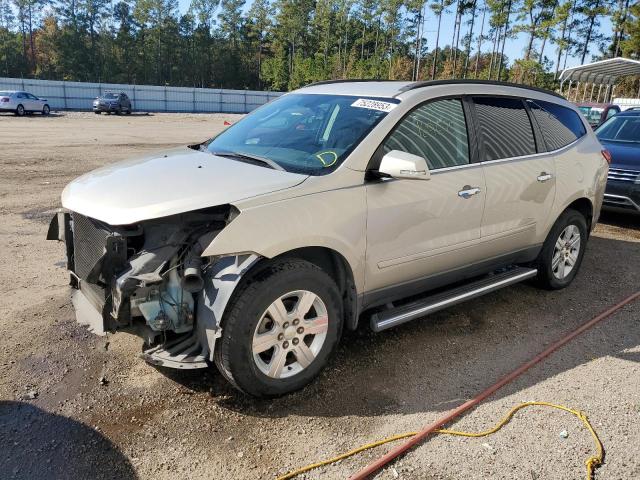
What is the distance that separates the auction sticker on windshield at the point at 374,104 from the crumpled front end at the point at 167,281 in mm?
1368

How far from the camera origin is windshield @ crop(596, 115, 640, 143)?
8891 mm

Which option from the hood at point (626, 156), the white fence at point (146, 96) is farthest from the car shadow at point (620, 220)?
the white fence at point (146, 96)

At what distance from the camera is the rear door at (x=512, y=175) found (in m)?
4.31

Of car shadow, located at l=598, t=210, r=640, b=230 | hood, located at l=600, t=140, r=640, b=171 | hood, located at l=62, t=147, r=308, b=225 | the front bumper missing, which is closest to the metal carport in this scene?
car shadow, located at l=598, t=210, r=640, b=230

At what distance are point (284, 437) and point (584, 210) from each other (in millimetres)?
4039

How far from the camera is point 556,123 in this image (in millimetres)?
5133

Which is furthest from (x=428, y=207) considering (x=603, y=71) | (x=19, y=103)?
(x=19, y=103)

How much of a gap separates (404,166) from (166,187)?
55.9 inches

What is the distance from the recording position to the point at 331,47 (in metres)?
79.9

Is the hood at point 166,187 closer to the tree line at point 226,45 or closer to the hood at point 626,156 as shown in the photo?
the hood at point 626,156

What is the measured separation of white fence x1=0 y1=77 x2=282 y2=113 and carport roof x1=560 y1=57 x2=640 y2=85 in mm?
28256

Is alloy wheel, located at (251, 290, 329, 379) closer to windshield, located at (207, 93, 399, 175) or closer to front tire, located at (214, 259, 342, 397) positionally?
front tire, located at (214, 259, 342, 397)

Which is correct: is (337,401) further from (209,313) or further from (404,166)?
(404,166)

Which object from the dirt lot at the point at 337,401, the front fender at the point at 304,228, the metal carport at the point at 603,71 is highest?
the metal carport at the point at 603,71
